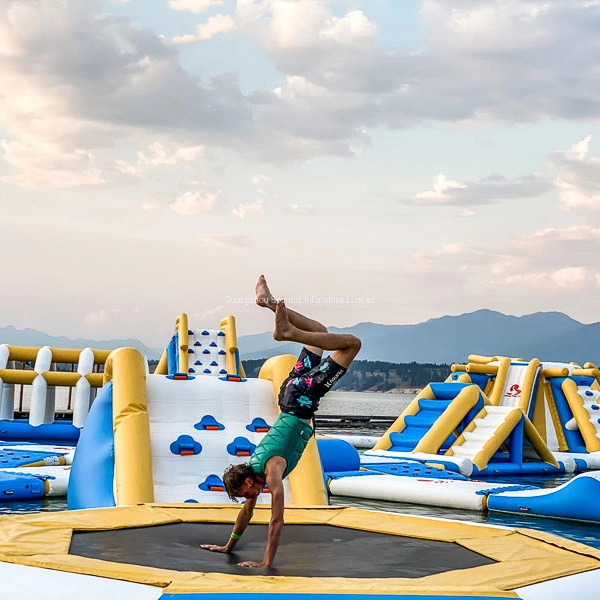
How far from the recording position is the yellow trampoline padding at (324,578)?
362cm

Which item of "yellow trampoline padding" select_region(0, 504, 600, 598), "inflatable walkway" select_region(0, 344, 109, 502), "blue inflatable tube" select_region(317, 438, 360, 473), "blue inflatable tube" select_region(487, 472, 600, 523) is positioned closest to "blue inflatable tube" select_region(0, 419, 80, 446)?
"inflatable walkway" select_region(0, 344, 109, 502)

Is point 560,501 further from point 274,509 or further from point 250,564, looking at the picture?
point 250,564

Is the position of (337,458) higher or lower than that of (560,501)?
higher

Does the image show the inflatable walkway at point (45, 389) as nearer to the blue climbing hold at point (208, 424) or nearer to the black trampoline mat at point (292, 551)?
the blue climbing hold at point (208, 424)

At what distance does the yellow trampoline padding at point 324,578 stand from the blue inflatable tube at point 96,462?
0.94m

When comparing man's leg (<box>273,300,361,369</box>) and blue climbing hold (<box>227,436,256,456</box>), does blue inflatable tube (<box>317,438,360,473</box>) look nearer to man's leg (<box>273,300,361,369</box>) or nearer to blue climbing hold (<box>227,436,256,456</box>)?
blue climbing hold (<box>227,436,256,456</box>)

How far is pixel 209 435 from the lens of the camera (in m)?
7.06

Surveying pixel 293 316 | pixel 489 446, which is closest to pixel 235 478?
pixel 293 316

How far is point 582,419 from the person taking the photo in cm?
1625

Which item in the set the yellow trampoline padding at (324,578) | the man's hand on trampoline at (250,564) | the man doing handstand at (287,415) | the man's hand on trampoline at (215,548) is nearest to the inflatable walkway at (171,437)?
the yellow trampoline padding at (324,578)

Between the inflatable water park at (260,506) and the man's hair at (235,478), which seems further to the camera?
the man's hair at (235,478)

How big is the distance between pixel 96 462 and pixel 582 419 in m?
11.8

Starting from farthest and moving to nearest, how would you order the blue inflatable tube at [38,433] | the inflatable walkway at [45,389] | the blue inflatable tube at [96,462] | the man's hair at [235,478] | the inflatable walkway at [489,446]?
the blue inflatable tube at [38,433] < the inflatable walkway at [45,389] < the inflatable walkway at [489,446] < the blue inflatable tube at [96,462] < the man's hair at [235,478]

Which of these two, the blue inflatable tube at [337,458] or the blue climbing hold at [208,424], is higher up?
the blue climbing hold at [208,424]
